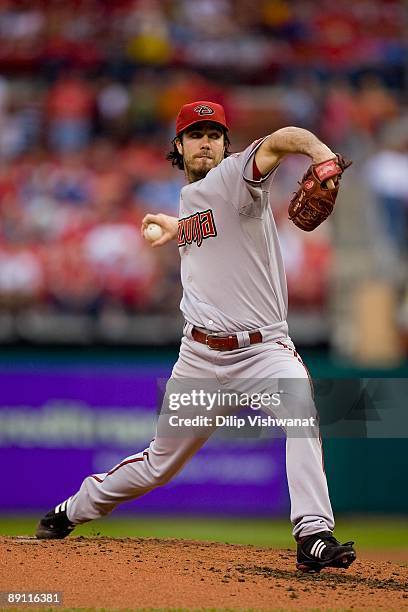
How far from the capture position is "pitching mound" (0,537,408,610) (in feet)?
14.1

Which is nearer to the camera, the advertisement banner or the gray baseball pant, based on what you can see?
the gray baseball pant

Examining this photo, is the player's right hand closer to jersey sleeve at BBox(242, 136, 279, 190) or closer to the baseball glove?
jersey sleeve at BBox(242, 136, 279, 190)

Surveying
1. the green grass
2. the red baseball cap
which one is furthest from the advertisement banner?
the red baseball cap

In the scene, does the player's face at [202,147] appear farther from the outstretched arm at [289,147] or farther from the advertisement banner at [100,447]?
the advertisement banner at [100,447]

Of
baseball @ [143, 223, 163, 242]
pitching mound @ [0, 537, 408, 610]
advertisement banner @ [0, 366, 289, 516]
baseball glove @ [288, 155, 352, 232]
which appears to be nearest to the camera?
baseball glove @ [288, 155, 352, 232]

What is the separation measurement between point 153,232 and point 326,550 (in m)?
1.74

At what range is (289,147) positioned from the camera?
4.30m

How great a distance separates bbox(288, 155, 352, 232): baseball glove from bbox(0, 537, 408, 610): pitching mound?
1462 millimetres

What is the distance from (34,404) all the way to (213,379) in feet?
13.4

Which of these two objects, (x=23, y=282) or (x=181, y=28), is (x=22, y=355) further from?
(x=181, y=28)

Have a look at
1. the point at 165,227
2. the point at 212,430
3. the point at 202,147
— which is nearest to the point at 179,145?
the point at 202,147

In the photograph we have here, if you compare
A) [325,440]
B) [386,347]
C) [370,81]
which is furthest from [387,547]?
[370,81]

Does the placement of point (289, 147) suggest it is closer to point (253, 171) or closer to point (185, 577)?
point (253, 171)

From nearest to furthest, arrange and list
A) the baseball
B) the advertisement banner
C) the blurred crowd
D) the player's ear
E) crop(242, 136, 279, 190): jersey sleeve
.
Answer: crop(242, 136, 279, 190): jersey sleeve < the player's ear < the baseball < the advertisement banner < the blurred crowd
